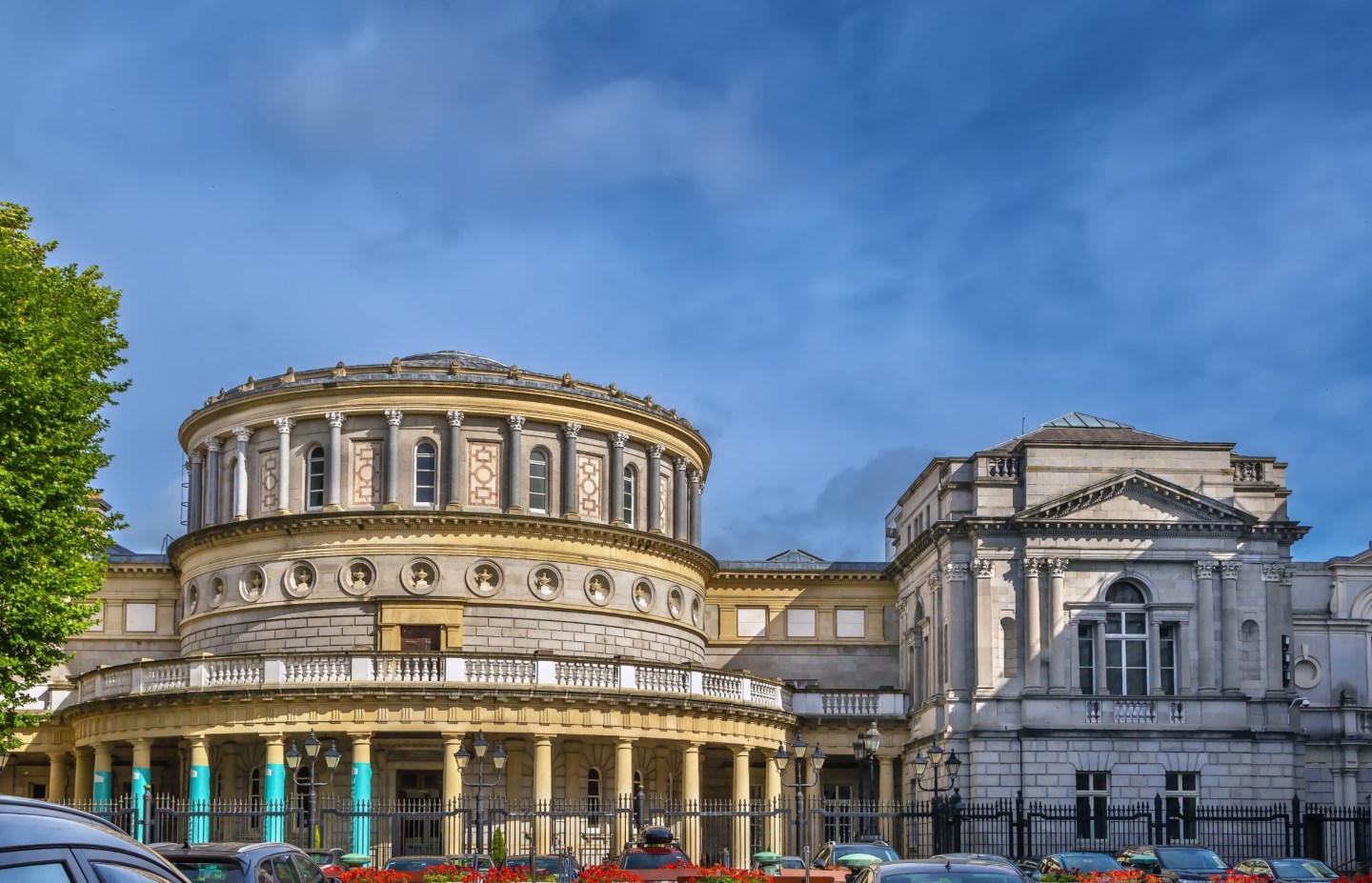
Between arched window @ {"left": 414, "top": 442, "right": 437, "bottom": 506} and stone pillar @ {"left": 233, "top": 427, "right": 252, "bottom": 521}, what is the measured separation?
19.6 feet

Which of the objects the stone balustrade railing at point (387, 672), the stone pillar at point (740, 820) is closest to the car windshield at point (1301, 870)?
the stone pillar at point (740, 820)

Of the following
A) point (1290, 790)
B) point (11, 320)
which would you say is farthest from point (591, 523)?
point (11, 320)

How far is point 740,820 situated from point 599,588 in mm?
9523

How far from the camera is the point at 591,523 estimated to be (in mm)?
59375

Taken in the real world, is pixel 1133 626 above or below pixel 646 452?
below

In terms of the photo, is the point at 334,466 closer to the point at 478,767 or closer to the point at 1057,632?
the point at 478,767

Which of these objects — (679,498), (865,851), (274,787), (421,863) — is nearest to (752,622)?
(679,498)

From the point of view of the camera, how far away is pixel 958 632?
56.5m

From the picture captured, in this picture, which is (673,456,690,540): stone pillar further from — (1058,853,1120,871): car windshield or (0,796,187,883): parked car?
(0,796,187,883): parked car

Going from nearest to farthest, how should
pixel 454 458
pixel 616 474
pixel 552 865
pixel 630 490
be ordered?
pixel 552 865 < pixel 454 458 < pixel 616 474 < pixel 630 490

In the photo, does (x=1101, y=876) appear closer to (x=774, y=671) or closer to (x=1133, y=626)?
(x=1133, y=626)

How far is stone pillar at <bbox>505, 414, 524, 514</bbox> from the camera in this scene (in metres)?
58.7

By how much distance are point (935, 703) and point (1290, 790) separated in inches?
444

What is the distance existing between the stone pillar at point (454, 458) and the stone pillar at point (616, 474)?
567 centimetres
